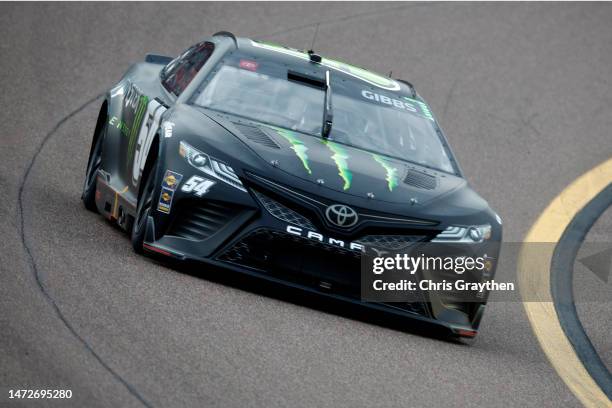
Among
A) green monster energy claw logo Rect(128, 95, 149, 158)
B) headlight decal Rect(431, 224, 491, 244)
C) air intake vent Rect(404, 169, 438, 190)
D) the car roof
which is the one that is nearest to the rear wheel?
green monster energy claw logo Rect(128, 95, 149, 158)

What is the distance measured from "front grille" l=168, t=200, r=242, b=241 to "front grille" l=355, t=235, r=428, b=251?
755 mm

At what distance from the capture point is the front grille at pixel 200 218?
279 inches

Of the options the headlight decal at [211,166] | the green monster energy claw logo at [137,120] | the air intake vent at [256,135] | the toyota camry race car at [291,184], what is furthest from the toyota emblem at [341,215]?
the green monster energy claw logo at [137,120]

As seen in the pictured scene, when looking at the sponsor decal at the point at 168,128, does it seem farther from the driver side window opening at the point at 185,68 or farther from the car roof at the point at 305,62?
the car roof at the point at 305,62

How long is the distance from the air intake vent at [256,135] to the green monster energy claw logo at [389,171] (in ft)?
2.32

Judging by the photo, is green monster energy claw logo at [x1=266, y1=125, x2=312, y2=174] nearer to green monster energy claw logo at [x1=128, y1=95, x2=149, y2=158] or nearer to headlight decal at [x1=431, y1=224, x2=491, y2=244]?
headlight decal at [x1=431, y1=224, x2=491, y2=244]

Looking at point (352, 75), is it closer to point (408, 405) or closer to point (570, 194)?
point (408, 405)

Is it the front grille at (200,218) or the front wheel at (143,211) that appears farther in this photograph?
the front wheel at (143,211)

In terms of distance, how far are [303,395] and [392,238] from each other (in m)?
1.68

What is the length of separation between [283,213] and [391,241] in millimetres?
653

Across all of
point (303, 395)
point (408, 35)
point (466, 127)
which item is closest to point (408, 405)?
point (303, 395)

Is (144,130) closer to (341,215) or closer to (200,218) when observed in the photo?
(200,218)

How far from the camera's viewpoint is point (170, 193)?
721cm

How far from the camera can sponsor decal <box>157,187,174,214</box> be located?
720 cm
